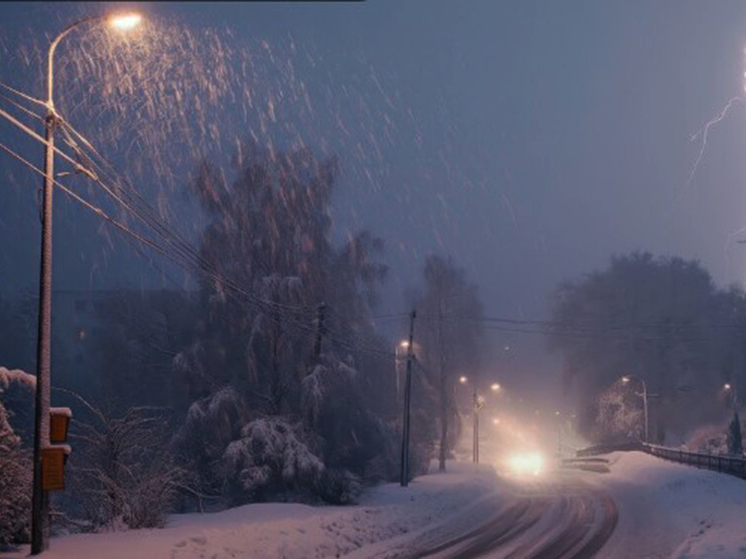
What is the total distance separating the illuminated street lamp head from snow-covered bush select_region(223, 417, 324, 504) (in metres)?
19.6

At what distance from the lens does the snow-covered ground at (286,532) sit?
16281mm

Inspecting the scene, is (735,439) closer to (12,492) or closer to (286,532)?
(286,532)

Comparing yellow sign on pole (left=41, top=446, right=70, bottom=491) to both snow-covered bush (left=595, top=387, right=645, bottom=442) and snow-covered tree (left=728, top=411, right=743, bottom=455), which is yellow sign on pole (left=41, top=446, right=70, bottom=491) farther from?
snow-covered bush (left=595, top=387, right=645, bottom=442)

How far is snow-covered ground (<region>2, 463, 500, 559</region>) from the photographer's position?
16.3 m

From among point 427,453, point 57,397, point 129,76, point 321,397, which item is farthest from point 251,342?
point 57,397

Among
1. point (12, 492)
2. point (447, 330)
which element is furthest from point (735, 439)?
point (12, 492)

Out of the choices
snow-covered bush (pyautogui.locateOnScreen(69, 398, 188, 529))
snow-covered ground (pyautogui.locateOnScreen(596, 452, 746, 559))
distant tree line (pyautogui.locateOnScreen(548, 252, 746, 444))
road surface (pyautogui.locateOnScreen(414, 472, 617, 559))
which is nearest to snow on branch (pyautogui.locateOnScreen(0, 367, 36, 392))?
snow-covered bush (pyautogui.locateOnScreen(69, 398, 188, 529))

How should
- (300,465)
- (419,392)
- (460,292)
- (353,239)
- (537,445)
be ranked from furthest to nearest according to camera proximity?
1. (537,445)
2. (460,292)
3. (419,392)
4. (353,239)
5. (300,465)

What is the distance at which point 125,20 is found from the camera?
13.9 meters

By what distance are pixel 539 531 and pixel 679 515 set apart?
5041 millimetres

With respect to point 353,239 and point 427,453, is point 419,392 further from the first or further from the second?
point 353,239

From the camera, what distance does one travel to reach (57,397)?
198 feet

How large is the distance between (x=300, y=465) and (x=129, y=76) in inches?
585

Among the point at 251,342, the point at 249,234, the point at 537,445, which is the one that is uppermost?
the point at 249,234
